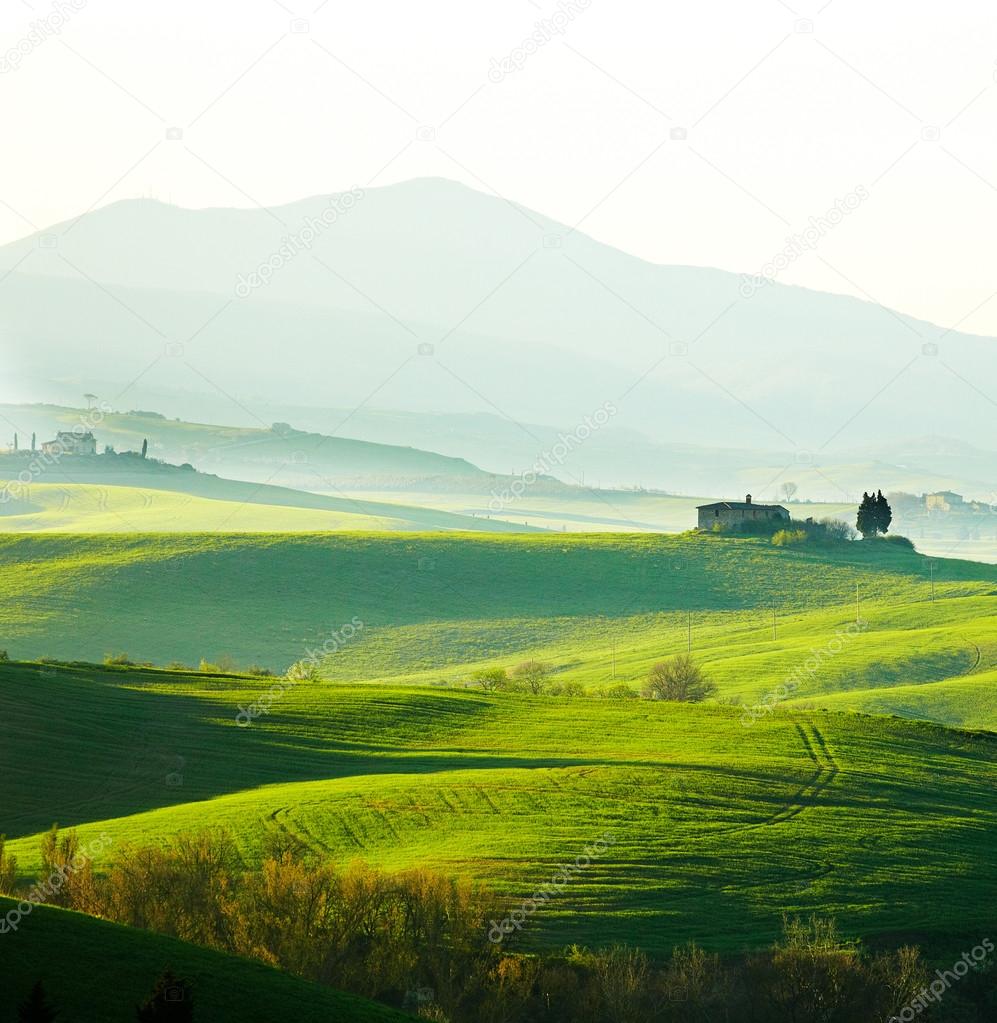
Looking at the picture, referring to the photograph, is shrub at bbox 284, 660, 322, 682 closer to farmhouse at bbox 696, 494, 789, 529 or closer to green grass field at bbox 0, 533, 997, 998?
green grass field at bbox 0, 533, 997, 998

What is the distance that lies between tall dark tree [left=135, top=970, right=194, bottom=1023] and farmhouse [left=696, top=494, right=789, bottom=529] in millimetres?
130848

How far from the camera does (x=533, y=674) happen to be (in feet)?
307

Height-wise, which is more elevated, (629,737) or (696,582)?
(696,582)

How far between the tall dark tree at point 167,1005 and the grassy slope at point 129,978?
81.8 inches

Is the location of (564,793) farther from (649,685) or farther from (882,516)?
(882,516)

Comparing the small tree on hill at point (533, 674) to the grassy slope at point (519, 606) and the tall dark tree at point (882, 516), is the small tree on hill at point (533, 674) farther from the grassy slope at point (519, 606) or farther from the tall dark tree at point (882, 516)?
the tall dark tree at point (882, 516)

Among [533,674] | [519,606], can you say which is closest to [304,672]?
[533,674]

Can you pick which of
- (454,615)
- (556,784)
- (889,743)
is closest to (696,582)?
(454,615)

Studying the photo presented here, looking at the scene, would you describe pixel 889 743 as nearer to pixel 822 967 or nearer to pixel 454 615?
pixel 822 967

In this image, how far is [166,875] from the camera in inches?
1388

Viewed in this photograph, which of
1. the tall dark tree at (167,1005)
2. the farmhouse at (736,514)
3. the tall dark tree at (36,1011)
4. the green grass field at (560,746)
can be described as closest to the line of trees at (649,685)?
the green grass field at (560,746)

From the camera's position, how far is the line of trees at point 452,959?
1298 inches

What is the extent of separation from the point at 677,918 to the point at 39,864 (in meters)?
15.5

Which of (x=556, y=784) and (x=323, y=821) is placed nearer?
(x=323, y=821)
